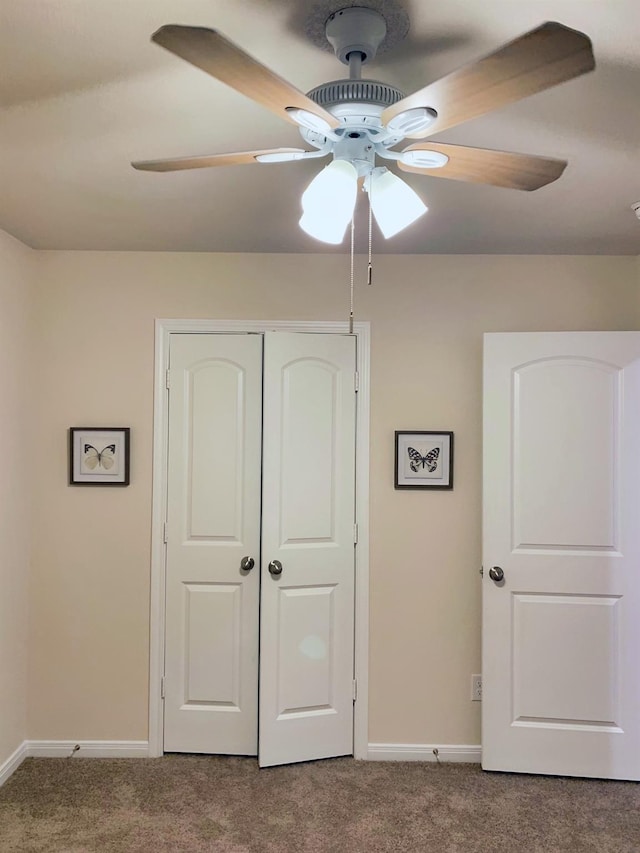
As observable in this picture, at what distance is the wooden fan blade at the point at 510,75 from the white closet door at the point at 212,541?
2195 mm

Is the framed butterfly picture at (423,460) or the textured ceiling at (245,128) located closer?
the textured ceiling at (245,128)

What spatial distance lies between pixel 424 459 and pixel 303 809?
1.66 meters

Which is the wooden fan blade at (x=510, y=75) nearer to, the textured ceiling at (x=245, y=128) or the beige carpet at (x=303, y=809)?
the textured ceiling at (x=245, y=128)

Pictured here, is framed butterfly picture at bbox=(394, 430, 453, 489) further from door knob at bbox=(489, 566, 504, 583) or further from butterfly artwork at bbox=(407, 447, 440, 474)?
door knob at bbox=(489, 566, 504, 583)

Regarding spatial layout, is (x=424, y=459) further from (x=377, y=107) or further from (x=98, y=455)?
(x=377, y=107)

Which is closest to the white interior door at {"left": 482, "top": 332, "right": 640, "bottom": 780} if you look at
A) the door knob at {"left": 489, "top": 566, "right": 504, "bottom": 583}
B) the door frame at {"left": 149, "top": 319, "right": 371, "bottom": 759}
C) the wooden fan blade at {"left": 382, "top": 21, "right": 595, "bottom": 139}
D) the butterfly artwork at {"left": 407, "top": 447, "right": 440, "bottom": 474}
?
the door knob at {"left": 489, "top": 566, "right": 504, "bottom": 583}

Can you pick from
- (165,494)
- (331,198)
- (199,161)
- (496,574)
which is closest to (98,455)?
(165,494)

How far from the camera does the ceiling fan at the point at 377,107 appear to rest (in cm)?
102

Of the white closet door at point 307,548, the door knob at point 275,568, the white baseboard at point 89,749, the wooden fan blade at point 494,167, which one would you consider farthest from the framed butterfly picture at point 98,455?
the wooden fan blade at point 494,167

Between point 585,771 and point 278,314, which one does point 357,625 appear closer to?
point 585,771

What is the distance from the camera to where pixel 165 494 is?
336 cm

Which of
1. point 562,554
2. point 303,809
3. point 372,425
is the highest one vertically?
point 372,425

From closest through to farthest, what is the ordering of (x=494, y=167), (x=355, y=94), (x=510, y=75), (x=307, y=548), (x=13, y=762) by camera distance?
1. (x=510, y=75)
2. (x=355, y=94)
3. (x=494, y=167)
4. (x=13, y=762)
5. (x=307, y=548)

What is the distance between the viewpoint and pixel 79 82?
1.67m
